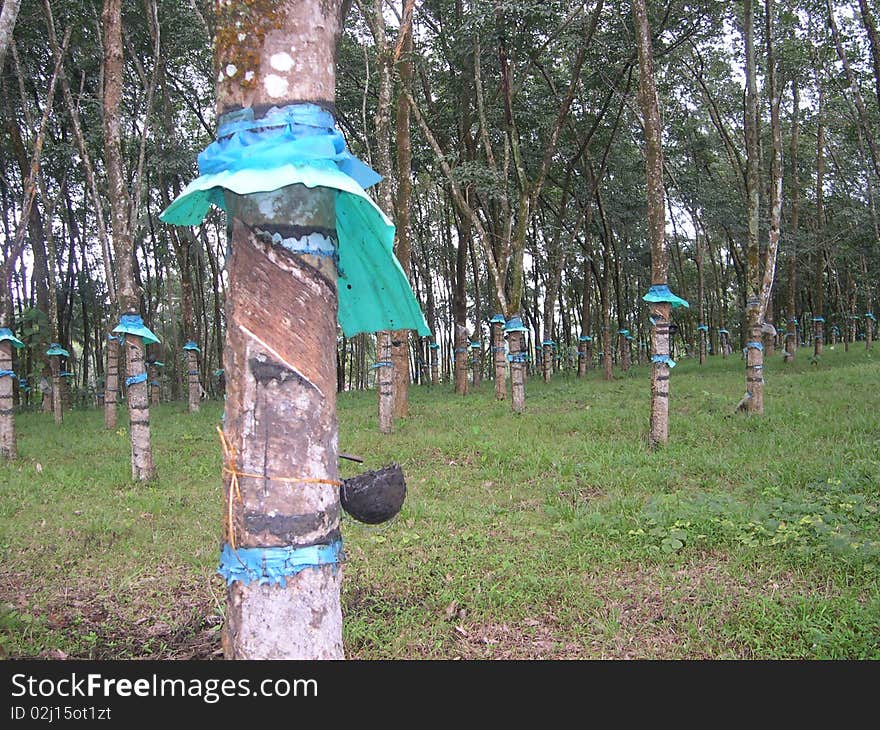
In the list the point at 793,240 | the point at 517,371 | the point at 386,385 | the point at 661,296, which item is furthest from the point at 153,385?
the point at 793,240

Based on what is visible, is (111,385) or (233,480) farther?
(111,385)

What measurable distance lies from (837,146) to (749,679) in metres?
21.8

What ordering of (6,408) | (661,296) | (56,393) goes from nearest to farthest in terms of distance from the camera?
(661,296), (6,408), (56,393)

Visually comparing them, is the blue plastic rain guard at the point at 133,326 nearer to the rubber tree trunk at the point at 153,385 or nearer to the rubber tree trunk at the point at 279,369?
the rubber tree trunk at the point at 279,369

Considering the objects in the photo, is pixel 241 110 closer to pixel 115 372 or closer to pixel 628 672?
pixel 628 672

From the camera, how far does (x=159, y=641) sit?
12.7ft

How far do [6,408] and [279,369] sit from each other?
9650 millimetres

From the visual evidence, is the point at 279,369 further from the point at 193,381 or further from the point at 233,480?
the point at 193,381

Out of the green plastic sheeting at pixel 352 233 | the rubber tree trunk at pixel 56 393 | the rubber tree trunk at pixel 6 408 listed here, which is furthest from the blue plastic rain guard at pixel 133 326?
the rubber tree trunk at pixel 56 393

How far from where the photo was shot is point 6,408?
30.9 feet

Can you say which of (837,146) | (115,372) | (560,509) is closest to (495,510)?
(560,509)

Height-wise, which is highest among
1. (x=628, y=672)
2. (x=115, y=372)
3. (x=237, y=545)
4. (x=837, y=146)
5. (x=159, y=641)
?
(x=837, y=146)

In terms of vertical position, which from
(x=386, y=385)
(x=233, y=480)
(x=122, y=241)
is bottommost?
(x=233, y=480)

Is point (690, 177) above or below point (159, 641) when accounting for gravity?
above
